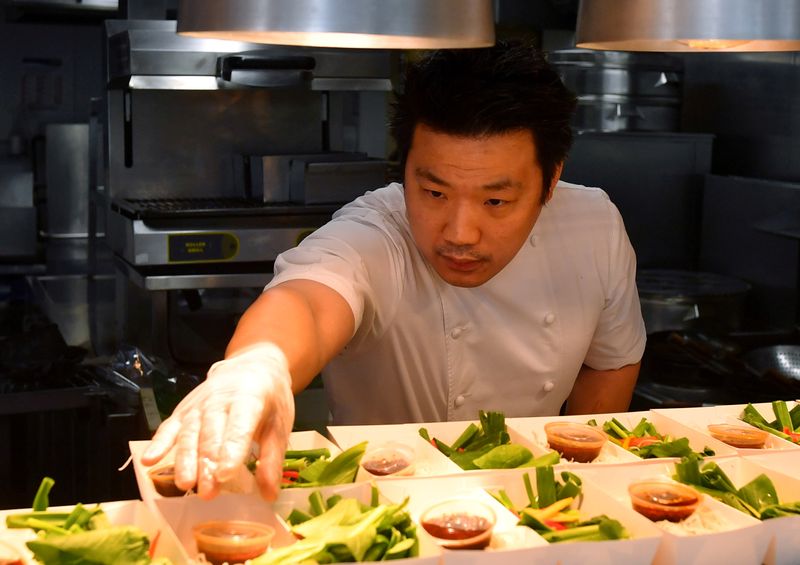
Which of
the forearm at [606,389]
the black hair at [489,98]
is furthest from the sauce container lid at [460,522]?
the forearm at [606,389]

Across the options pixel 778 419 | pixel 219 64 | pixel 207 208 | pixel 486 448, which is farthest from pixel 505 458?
pixel 219 64

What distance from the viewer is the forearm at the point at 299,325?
1911 millimetres

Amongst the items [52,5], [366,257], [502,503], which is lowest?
[502,503]

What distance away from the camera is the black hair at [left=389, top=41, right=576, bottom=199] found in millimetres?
2211

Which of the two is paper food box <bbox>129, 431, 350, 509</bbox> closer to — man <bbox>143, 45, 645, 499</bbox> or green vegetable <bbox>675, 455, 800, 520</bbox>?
man <bbox>143, 45, 645, 499</bbox>

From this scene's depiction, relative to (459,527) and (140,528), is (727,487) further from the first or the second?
(140,528)

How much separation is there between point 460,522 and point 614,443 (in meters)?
0.52

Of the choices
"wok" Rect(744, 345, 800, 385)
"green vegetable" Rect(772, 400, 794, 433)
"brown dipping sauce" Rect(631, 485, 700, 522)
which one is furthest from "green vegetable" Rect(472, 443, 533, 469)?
"wok" Rect(744, 345, 800, 385)

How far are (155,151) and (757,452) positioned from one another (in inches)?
118

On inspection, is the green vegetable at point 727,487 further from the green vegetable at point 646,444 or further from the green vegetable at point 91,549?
the green vegetable at point 91,549

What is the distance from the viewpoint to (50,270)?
612cm

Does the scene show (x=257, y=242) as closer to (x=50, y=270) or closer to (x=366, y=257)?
(x=366, y=257)

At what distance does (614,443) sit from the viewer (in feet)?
6.34

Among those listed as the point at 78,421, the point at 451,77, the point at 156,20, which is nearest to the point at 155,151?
the point at 156,20
